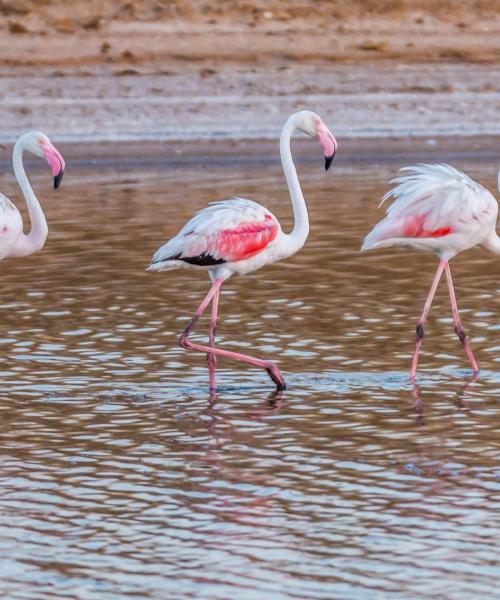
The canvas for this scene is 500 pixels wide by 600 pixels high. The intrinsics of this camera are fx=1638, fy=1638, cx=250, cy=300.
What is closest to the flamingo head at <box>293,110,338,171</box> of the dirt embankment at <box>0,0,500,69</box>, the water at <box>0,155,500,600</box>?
the water at <box>0,155,500,600</box>

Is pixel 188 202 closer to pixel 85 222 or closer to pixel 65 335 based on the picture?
pixel 85 222

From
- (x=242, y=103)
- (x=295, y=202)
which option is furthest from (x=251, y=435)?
(x=242, y=103)

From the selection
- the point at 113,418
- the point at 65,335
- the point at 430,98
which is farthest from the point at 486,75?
the point at 113,418

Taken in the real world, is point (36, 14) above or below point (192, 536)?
above

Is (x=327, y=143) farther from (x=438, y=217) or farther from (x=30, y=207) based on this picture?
(x=30, y=207)

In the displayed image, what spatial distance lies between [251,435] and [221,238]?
1.42m

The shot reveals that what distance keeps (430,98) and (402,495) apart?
51.3 feet

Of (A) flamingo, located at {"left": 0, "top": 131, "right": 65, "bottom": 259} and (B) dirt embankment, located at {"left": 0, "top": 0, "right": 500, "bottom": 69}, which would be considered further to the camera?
(B) dirt embankment, located at {"left": 0, "top": 0, "right": 500, "bottom": 69}

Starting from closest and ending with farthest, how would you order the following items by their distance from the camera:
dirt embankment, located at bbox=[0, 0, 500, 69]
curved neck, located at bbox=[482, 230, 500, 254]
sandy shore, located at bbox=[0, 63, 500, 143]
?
1. curved neck, located at bbox=[482, 230, 500, 254]
2. sandy shore, located at bbox=[0, 63, 500, 143]
3. dirt embankment, located at bbox=[0, 0, 500, 69]

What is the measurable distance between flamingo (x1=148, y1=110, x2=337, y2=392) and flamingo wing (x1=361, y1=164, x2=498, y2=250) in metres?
0.46

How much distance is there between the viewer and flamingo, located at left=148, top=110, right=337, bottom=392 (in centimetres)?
877

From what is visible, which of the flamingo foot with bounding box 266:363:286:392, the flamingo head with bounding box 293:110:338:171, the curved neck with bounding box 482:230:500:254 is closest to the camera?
the flamingo foot with bounding box 266:363:286:392

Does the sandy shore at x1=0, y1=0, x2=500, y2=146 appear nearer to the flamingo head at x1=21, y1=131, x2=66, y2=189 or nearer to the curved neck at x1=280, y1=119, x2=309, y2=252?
the flamingo head at x1=21, y1=131, x2=66, y2=189

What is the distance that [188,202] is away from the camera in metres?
16.2
